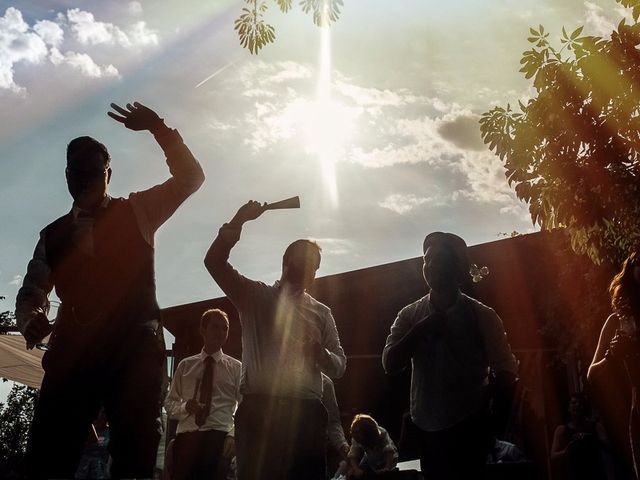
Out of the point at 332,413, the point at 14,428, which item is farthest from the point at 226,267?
the point at 14,428

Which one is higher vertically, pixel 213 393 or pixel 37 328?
pixel 213 393

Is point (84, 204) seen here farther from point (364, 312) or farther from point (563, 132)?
point (364, 312)

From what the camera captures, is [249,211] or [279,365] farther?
[279,365]

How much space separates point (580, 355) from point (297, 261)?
29.3 ft

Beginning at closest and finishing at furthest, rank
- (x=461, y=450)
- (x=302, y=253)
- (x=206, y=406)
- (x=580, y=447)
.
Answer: (x=461, y=450) → (x=302, y=253) → (x=206, y=406) → (x=580, y=447)

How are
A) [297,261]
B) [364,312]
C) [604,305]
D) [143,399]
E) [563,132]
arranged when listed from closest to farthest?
1. [143,399]
2. [297,261]
3. [563,132]
4. [604,305]
5. [364,312]

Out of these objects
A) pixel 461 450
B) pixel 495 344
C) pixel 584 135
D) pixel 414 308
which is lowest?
pixel 461 450

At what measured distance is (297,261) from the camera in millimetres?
3844

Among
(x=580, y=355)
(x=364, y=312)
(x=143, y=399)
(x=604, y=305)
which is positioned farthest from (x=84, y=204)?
(x=364, y=312)

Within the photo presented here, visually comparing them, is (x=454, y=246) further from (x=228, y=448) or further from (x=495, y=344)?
(x=228, y=448)

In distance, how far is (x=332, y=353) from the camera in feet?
12.7

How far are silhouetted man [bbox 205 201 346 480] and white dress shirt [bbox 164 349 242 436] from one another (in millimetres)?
2002

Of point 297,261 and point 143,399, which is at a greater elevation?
point 297,261

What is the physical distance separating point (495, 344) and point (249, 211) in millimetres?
1419
